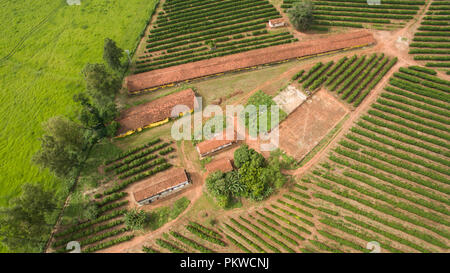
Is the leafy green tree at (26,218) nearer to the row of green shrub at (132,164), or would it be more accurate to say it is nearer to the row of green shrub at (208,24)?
the row of green shrub at (132,164)

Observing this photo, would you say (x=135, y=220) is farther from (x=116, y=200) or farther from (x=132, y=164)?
(x=132, y=164)

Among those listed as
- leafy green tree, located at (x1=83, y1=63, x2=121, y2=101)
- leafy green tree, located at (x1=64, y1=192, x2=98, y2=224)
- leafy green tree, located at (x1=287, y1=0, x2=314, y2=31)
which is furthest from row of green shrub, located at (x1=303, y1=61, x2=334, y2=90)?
leafy green tree, located at (x1=64, y1=192, x2=98, y2=224)

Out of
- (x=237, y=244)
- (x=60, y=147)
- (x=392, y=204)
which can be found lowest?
(x=237, y=244)

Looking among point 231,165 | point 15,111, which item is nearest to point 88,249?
point 231,165

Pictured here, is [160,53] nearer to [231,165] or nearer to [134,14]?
[134,14]

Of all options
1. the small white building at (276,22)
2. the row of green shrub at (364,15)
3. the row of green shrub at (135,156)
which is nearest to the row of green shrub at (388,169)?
the row of green shrub at (135,156)

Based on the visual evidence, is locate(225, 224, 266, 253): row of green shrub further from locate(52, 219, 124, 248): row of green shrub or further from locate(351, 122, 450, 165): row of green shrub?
locate(351, 122, 450, 165): row of green shrub

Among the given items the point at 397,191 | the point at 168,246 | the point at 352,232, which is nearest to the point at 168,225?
the point at 168,246
